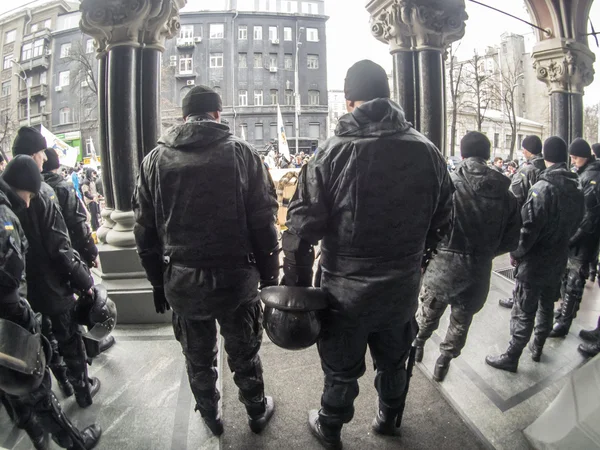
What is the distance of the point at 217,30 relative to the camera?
28.2m

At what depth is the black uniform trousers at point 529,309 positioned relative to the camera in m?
3.00

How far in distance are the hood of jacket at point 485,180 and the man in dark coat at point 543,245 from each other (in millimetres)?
606

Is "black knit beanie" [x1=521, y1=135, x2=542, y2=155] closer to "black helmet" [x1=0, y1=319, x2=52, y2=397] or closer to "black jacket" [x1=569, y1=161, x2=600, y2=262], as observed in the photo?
"black jacket" [x1=569, y1=161, x2=600, y2=262]

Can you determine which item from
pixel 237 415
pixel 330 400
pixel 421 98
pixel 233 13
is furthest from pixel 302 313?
pixel 233 13

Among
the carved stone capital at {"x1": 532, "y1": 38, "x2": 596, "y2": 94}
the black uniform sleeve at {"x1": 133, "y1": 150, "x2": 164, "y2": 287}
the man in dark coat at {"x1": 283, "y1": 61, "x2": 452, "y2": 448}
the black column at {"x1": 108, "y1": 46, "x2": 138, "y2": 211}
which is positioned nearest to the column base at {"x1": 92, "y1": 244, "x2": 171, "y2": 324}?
the black column at {"x1": 108, "y1": 46, "x2": 138, "y2": 211}

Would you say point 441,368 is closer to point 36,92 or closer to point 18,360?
point 18,360

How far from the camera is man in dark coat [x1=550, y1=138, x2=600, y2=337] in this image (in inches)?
146

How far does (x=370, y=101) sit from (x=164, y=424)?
239 centimetres

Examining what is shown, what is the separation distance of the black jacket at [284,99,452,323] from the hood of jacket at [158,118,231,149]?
0.54m

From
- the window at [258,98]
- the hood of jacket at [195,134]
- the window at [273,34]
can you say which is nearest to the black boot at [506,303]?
the hood of jacket at [195,134]

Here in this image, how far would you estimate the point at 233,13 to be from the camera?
90.9ft

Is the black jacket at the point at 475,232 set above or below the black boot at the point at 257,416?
above

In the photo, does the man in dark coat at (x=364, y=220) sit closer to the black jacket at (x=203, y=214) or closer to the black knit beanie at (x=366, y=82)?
the black knit beanie at (x=366, y=82)

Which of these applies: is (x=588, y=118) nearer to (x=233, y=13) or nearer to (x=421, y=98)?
(x=233, y=13)
